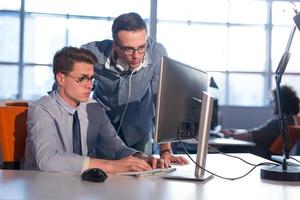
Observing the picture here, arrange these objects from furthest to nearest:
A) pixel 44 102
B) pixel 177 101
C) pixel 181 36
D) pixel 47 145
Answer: pixel 181 36 → pixel 44 102 → pixel 47 145 → pixel 177 101

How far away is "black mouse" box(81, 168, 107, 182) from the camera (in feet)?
4.89

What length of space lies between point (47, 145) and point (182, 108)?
0.53 m

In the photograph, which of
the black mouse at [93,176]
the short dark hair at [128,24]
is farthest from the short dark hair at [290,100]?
the black mouse at [93,176]

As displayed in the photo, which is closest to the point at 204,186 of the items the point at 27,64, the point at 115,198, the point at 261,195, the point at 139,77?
the point at 261,195

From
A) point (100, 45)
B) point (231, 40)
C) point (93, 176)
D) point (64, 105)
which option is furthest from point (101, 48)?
point (231, 40)

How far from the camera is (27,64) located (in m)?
6.99

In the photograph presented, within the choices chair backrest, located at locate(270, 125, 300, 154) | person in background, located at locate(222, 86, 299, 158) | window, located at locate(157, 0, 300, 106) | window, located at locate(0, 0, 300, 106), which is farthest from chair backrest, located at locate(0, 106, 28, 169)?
window, located at locate(157, 0, 300, 106)

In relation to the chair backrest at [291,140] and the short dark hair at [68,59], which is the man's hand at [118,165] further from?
the chair backrest at [291,140]

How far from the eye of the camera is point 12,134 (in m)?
2.04

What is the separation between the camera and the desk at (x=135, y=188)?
1286 mm

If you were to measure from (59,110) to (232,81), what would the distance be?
5782 mm

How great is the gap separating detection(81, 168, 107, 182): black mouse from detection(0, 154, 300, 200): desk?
0.07 feet

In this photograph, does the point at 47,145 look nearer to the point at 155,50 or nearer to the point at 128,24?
the point at 128,24

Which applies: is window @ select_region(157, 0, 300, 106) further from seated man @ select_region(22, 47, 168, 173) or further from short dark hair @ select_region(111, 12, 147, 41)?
seated man @ select_region(22, 47, 168, 173)
